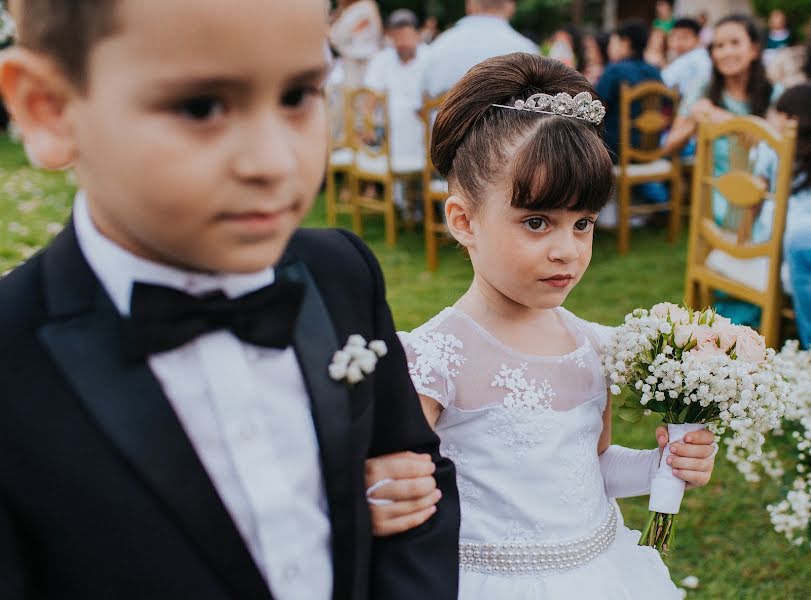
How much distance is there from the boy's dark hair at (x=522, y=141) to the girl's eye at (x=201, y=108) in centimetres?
98

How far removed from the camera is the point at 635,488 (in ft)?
6.60

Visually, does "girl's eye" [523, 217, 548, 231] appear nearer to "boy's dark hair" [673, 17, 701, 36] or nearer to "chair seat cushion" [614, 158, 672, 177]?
"chair seat cushion" [614, 158, 672, 177]

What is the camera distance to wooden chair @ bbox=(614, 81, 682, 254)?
698cm

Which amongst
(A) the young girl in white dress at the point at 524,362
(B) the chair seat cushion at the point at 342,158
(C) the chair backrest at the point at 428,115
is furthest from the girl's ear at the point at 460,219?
(B) the chair seat cushion at the point at 342,158

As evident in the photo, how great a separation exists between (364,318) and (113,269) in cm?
37

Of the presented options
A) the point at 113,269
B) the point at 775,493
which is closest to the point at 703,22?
→ the point at 775,493

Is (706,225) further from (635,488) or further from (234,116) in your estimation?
(234,116)

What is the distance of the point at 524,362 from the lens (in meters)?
1.89

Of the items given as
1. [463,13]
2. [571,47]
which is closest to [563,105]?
[571,47]

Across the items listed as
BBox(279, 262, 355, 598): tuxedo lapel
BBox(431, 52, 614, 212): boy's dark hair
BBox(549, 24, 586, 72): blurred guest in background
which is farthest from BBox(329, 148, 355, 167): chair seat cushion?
BBox(279, 262, 355, 598): tuxedo lapel

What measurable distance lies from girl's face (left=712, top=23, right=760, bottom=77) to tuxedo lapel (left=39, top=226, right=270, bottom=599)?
6.10 metres

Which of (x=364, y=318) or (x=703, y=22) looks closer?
(x=364, y=318)

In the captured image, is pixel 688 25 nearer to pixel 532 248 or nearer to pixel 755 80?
pixel 755 80

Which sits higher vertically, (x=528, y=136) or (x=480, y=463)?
(x=528, y=136)
